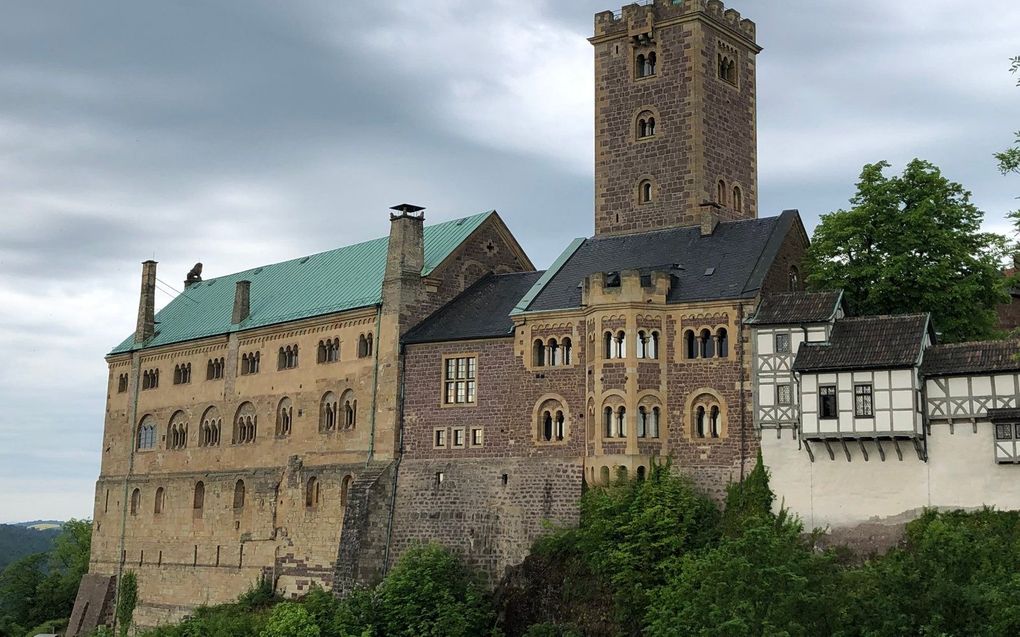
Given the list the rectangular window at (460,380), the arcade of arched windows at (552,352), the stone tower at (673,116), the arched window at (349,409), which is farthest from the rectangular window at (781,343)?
the arched window at (349,409)

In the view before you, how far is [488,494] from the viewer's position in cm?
5684

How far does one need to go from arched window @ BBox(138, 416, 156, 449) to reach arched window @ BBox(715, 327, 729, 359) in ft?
120

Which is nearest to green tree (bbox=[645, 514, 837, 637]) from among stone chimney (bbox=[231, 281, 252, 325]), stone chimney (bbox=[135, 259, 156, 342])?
stone chimney (bbox=[231, 281, 252, 325])

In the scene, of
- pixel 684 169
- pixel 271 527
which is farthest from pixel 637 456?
pixel 271 527

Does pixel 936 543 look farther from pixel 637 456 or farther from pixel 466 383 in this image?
pixel 466 383

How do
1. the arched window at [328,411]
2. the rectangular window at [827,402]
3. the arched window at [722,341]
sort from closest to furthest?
the rectangular window at [827,402] → the arched window at [722,341] → the arched window at [328,411]

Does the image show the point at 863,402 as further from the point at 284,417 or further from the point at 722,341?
the point at 284,417

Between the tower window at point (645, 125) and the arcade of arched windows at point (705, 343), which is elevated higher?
the tower window at point (645, 125)

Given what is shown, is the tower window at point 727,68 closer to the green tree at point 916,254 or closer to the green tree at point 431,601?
the green tree at point 916,254

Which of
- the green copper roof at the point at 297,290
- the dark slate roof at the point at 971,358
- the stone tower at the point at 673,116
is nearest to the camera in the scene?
the dark slate roof at the point at 971,358

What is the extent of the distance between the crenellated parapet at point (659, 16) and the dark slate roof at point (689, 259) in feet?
31.2

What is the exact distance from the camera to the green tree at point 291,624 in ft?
182

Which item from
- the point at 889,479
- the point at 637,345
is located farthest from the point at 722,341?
the point at 889,479

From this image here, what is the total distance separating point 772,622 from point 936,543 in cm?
859
